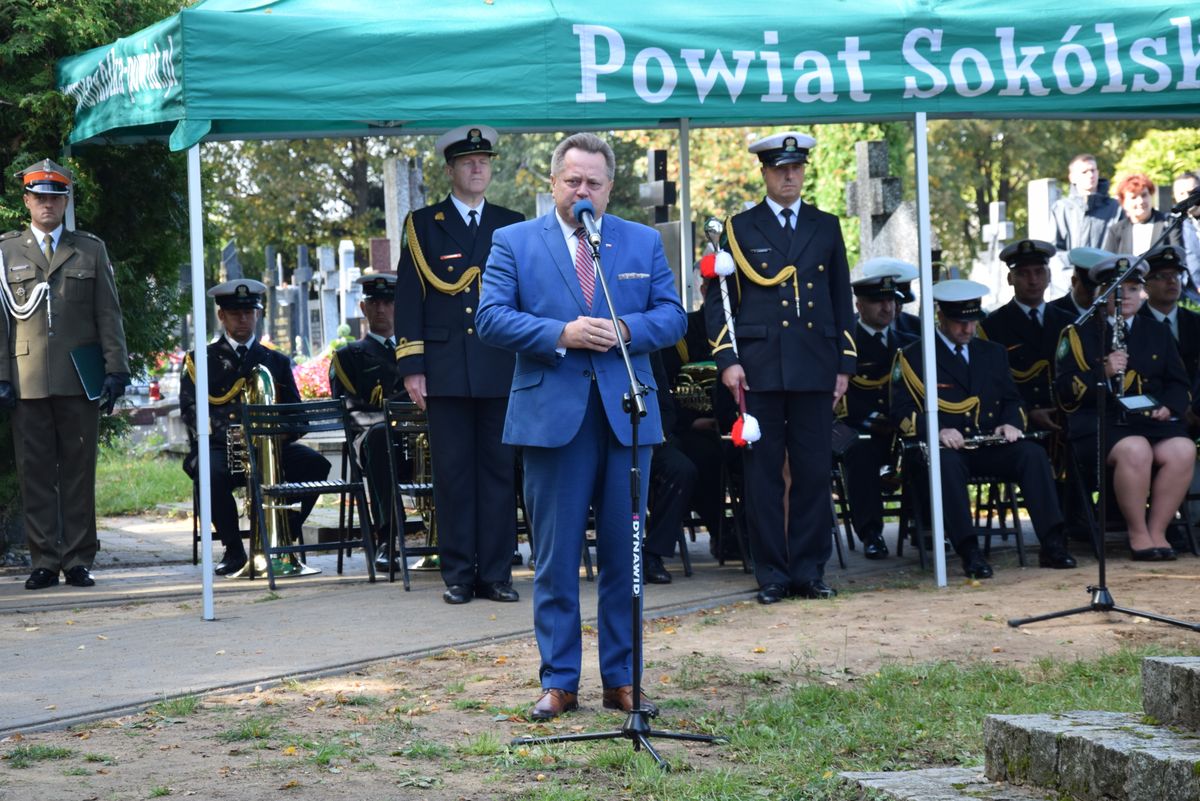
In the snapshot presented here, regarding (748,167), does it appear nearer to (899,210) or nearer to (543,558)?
(899,210)

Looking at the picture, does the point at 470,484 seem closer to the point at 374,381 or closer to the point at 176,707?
the point at 374,381

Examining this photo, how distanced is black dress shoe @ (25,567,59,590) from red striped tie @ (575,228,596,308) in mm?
4919

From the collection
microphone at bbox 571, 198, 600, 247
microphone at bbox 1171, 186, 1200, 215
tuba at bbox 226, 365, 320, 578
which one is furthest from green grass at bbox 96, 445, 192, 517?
microphone at bbox 1171, 186, 1200, 215

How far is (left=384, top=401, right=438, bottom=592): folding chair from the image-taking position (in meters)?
9.53

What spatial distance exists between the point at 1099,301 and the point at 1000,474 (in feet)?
7.57

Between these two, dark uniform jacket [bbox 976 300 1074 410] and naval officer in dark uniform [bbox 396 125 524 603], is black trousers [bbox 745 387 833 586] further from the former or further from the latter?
dark uniform jacket [bbox 976 300 1074 410]

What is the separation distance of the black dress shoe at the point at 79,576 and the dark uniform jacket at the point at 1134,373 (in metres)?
5.93

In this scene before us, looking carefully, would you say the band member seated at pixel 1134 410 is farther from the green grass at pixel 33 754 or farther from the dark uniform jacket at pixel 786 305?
the green grass at pixel 33 754

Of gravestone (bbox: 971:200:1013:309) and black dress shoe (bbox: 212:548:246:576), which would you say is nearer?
black dress shoe (bbox: 212:548:246:576)

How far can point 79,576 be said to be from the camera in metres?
9.76

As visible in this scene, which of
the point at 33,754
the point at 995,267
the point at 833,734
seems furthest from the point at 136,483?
the point at 995,267

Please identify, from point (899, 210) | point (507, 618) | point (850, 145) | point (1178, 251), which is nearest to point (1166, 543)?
point (1178, 251)

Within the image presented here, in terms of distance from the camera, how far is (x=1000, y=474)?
32.7ft

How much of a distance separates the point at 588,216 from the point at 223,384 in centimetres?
542
